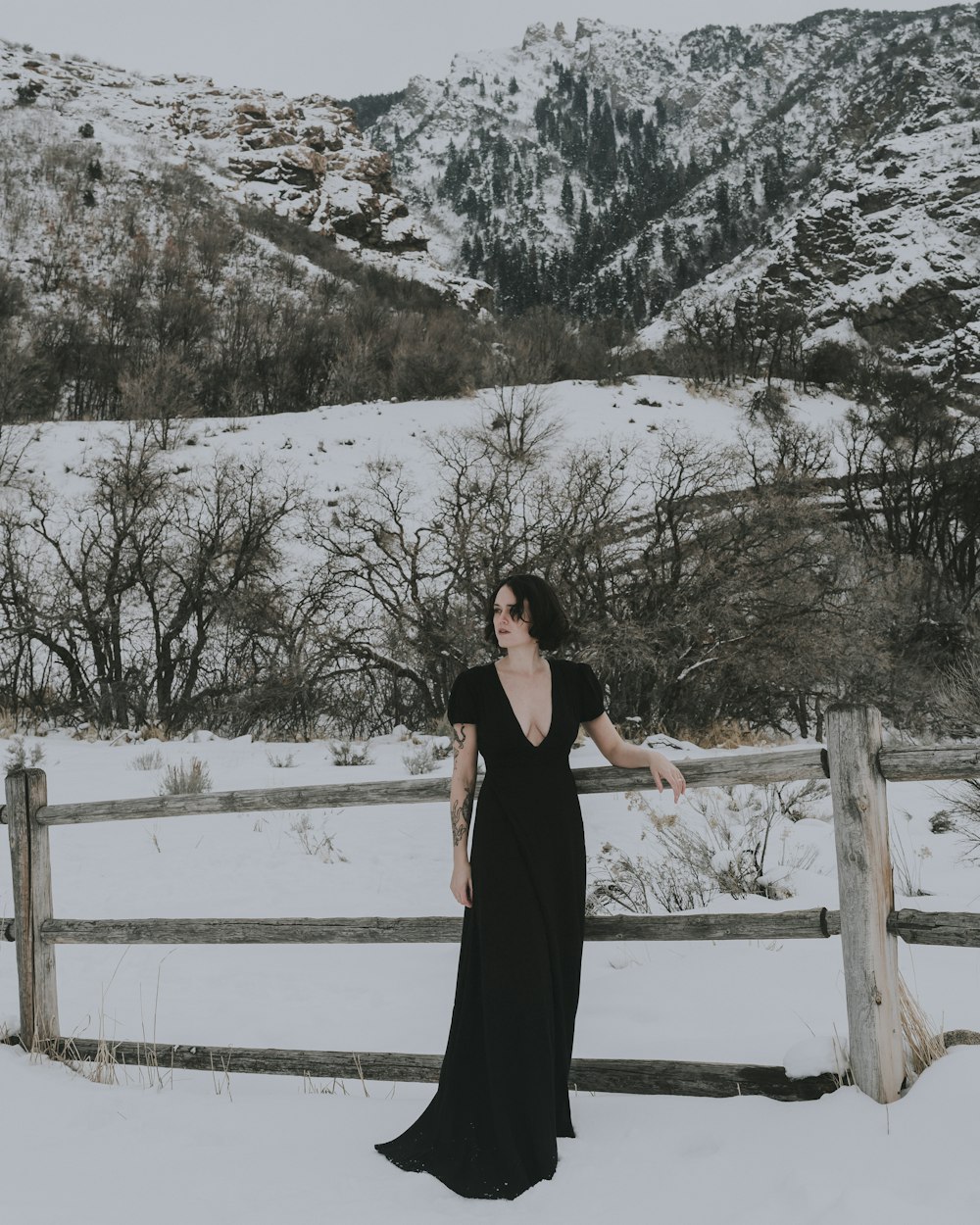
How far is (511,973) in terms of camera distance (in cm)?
304

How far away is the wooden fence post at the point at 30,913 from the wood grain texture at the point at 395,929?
0.10 meters

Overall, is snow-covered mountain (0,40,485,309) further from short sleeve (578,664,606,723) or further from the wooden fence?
A: short sleeve (578,664,606,723)

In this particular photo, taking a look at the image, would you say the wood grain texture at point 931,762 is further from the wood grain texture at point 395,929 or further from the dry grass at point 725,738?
the dry grass at point 725,738

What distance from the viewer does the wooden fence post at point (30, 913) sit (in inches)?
167

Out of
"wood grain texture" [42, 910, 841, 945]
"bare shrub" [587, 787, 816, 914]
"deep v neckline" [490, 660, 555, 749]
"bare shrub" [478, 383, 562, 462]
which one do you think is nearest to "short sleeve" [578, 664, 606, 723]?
"deep v neckline" [490, 660, 555, 749]

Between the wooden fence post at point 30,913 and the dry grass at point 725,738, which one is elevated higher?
the wooden fence post at point 30,913

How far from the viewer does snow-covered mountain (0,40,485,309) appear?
209ft

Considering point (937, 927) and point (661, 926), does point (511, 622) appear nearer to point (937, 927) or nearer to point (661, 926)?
point (661, 926)

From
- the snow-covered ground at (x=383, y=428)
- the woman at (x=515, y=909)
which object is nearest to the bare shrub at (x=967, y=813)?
the woman at (x=515, y=909)

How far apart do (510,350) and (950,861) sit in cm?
3923

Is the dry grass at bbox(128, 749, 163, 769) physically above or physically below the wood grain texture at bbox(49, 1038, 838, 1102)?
below

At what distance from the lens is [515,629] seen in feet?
10.8

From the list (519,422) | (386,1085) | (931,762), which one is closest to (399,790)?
(386,1085)

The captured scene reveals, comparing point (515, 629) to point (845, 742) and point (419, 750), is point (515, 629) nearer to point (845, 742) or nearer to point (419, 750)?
point (845, 742)
